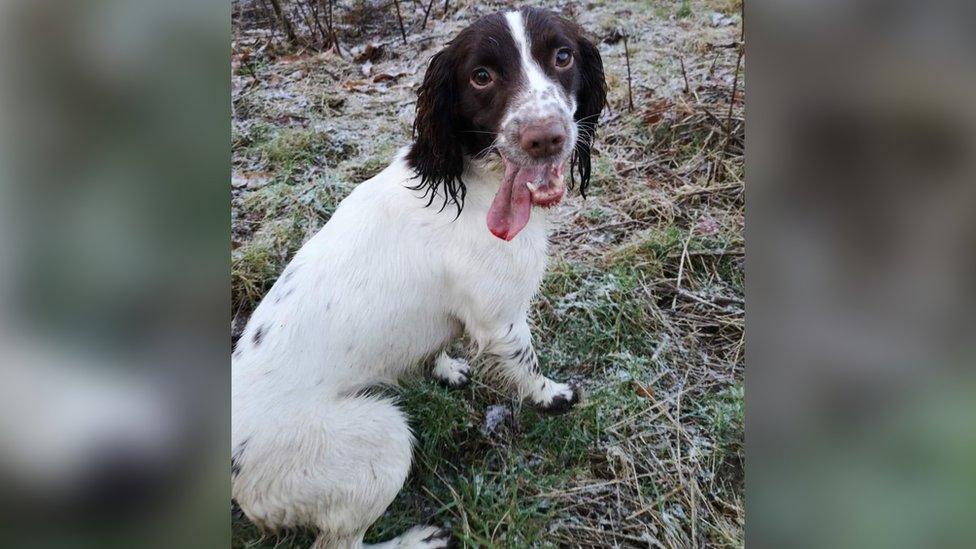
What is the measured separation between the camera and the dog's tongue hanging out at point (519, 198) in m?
1.90

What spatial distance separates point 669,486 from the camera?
6.99ft

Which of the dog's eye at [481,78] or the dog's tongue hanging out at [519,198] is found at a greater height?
the dog's eye at [481,78]

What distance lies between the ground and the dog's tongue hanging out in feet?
0.81

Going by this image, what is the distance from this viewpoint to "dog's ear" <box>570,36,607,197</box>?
1.97 m

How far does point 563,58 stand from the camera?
6.14ft

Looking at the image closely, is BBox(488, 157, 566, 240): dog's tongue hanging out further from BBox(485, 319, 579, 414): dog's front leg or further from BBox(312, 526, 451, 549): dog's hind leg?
BBox(312, 526, 451, 549): dog's hind leg

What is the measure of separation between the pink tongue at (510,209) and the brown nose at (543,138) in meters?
0.14

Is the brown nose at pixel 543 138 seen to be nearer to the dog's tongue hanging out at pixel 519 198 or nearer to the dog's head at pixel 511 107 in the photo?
the dog's head at pixel 511 107

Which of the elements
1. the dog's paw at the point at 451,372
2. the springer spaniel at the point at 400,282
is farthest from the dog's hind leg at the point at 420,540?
the dog's paw at the point at 451,372

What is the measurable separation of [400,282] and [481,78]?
62 cm
